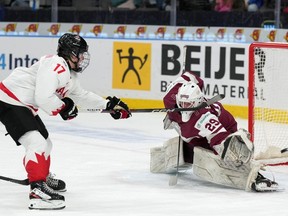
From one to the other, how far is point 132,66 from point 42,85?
4.54 m

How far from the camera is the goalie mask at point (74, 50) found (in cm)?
493

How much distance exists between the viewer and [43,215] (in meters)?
4.52

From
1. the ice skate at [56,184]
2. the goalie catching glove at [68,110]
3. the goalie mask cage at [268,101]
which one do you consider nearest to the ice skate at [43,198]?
the goalie catching glove at [68,110]

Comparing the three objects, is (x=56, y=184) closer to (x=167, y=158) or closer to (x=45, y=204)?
(x=45, y=204)

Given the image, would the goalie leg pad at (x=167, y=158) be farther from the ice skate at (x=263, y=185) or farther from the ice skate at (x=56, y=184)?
the ice skate at (x=56, y=184)

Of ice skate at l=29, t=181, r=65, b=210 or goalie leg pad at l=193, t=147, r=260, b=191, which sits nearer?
ice skate at l=29, t=181, r=65, b=210

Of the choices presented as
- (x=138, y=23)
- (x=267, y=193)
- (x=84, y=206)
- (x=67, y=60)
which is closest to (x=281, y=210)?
(x=267, y=193)

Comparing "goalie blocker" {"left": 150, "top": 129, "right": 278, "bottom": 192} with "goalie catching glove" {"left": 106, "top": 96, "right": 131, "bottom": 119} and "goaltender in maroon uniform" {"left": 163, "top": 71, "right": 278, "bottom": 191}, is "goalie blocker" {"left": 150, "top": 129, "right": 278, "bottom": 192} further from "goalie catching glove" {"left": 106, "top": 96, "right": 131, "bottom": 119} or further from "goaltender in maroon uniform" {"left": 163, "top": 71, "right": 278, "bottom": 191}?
"goalie catching glove" {"left": 106, "top": 96, "right": 131, "bottom": 119}

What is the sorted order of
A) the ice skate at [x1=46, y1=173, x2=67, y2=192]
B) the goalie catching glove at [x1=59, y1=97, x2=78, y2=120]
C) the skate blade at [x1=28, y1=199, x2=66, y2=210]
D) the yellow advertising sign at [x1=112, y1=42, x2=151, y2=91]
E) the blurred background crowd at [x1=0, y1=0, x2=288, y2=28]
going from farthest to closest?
the blurred background crowd at [x1=0, y1=0, x2=288, y2=28] < the yellow advertising sign at [x1=112, y1=42, x2=151, y2=91] < the ice skate at [x1=46, y1=173, x2=67, y2=192] < the goalie catching glove at [x1=59, y1=97, x2=78, y2=120] < the skate blade at [x1=28, y1=199, x2=66, y2=210]

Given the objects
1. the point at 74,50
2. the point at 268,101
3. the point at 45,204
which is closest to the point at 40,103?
the point at 74,50

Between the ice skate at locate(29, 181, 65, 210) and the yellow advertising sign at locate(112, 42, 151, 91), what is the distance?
176 inches

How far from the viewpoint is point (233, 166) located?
5.34 meters

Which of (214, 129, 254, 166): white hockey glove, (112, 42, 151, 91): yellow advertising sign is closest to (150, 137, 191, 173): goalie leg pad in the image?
(214, 129, 254, 166): white hockey glove

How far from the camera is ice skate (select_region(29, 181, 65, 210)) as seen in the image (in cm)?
466
